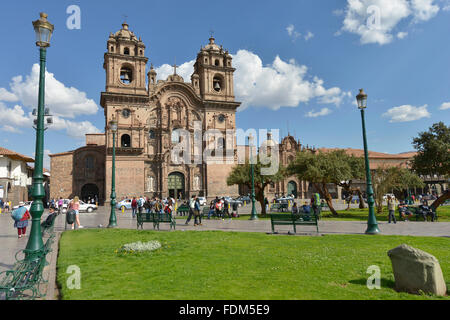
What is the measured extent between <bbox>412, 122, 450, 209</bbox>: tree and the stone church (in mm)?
25668

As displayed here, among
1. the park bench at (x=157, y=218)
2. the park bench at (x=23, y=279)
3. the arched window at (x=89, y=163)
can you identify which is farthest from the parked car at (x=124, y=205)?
the park bench at (x=23, y=279)

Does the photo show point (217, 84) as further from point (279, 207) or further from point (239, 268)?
point (239, 268)

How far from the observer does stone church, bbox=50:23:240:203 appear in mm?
38250

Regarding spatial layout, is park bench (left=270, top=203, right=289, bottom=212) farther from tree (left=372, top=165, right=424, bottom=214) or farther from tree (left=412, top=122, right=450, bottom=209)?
tree (left=412, top=122, right=450, bottom=209)

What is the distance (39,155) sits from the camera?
22.6ft

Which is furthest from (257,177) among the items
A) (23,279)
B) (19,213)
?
(23,279)

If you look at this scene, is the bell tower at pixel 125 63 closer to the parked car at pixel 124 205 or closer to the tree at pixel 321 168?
the parked car at pixel 124 205

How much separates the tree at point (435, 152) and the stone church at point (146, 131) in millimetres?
25668

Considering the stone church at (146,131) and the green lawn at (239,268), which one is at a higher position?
the stone church at (146,131)

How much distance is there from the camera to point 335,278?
18.5 feet

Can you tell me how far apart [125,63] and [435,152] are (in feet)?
121

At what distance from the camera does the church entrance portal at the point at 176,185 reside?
4109cm

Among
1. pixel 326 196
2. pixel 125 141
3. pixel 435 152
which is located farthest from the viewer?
pixel 125 141
